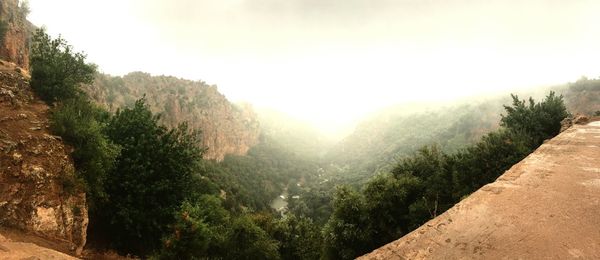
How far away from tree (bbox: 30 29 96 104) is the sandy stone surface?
20928mm

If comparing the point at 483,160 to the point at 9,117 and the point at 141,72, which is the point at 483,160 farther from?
the point at 141,72

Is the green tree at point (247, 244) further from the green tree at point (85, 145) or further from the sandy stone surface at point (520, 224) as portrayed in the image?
the sandy stone surface at point (520, 224)

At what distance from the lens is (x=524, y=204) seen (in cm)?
743

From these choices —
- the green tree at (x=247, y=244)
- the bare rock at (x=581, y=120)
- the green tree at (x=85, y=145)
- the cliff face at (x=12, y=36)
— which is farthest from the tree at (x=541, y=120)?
the cliff face at (x=12, y=36)

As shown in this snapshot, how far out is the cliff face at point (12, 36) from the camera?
32.8 meters

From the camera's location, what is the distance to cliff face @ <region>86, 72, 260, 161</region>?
10312 cm

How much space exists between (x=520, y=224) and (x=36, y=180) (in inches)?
634

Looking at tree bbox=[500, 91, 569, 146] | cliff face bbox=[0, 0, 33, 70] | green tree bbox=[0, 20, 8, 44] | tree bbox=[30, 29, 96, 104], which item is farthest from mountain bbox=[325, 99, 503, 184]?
green tree bbox=[0, 20, 8, 44]

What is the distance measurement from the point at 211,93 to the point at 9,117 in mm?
139163

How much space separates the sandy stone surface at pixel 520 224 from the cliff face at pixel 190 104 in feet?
267

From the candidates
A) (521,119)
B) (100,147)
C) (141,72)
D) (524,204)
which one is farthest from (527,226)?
(141,72)

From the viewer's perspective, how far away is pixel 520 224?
656cm

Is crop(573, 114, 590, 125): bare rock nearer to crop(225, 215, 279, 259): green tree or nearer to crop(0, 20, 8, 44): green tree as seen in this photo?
crop(225, 215, 279, 259): green tree

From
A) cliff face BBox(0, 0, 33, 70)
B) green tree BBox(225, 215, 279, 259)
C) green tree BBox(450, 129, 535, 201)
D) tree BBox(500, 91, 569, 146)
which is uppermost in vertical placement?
cliff face BBox(0, 0, 33, 70)
